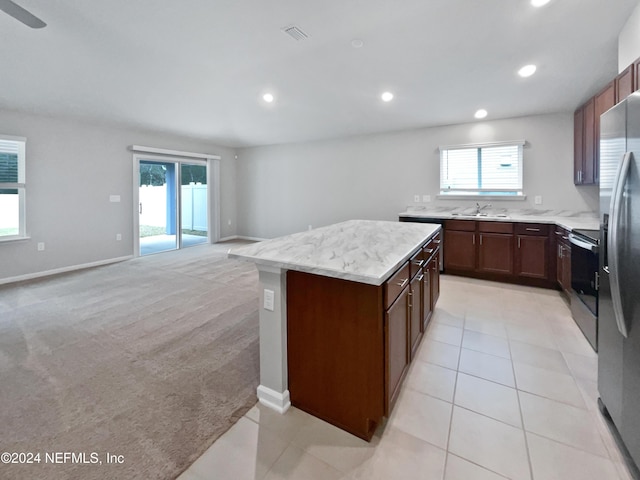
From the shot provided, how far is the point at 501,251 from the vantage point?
4188 mm

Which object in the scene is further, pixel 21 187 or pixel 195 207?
pixel 195 207

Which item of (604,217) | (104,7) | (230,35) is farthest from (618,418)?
(104,7)

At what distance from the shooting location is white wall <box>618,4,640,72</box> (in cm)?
232

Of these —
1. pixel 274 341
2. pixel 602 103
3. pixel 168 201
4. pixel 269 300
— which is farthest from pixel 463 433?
pixel 168 201

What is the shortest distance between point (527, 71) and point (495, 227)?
1931mm

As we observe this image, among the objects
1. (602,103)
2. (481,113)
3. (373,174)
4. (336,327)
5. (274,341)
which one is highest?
(481,113)

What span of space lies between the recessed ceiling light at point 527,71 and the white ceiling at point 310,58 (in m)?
0.07

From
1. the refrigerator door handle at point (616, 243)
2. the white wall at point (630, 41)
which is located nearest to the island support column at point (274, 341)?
the refrigerator door handle at point (616, 243)

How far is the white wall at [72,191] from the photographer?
4367mm

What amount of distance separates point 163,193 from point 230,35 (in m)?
4.40

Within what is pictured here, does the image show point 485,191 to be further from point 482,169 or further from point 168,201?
point 168,201

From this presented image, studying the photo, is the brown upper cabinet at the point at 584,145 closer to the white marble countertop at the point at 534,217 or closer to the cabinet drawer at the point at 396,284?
the white marble countertop at the point at 534,217

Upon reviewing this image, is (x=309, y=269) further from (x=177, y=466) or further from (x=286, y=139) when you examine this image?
(x=286, y=139)

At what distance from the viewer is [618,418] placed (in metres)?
1.44
